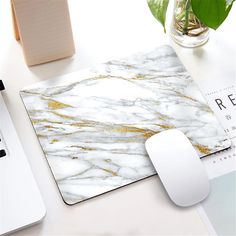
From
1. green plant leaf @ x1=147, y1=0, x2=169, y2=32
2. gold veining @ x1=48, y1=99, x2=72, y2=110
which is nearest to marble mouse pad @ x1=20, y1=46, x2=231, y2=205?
gold veining @ x1=48, y1=99, x2=72, y2=110

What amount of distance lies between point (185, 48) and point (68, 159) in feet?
1.00

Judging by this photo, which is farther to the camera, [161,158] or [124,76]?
[124,76]

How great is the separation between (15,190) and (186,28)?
1.33 ft

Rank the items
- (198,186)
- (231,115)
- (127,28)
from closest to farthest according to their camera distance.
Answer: (198,186), (231,115), (127,28)

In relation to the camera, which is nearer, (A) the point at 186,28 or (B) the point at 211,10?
(B) the point at 211,10

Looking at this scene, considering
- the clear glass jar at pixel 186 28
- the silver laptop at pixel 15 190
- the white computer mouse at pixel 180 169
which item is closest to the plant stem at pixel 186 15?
the clear glass jar at pixel 186 28

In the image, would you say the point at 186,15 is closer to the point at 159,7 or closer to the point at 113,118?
the point at 159,7

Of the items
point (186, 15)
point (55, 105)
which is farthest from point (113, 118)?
point (186, 15)

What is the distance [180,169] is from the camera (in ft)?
2.41

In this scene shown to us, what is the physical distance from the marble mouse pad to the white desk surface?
2cm

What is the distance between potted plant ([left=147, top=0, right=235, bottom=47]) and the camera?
77cm

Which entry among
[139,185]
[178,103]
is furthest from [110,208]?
[178,103]

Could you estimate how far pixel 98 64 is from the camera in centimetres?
89

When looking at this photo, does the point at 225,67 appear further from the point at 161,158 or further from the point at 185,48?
the point at 161,158
